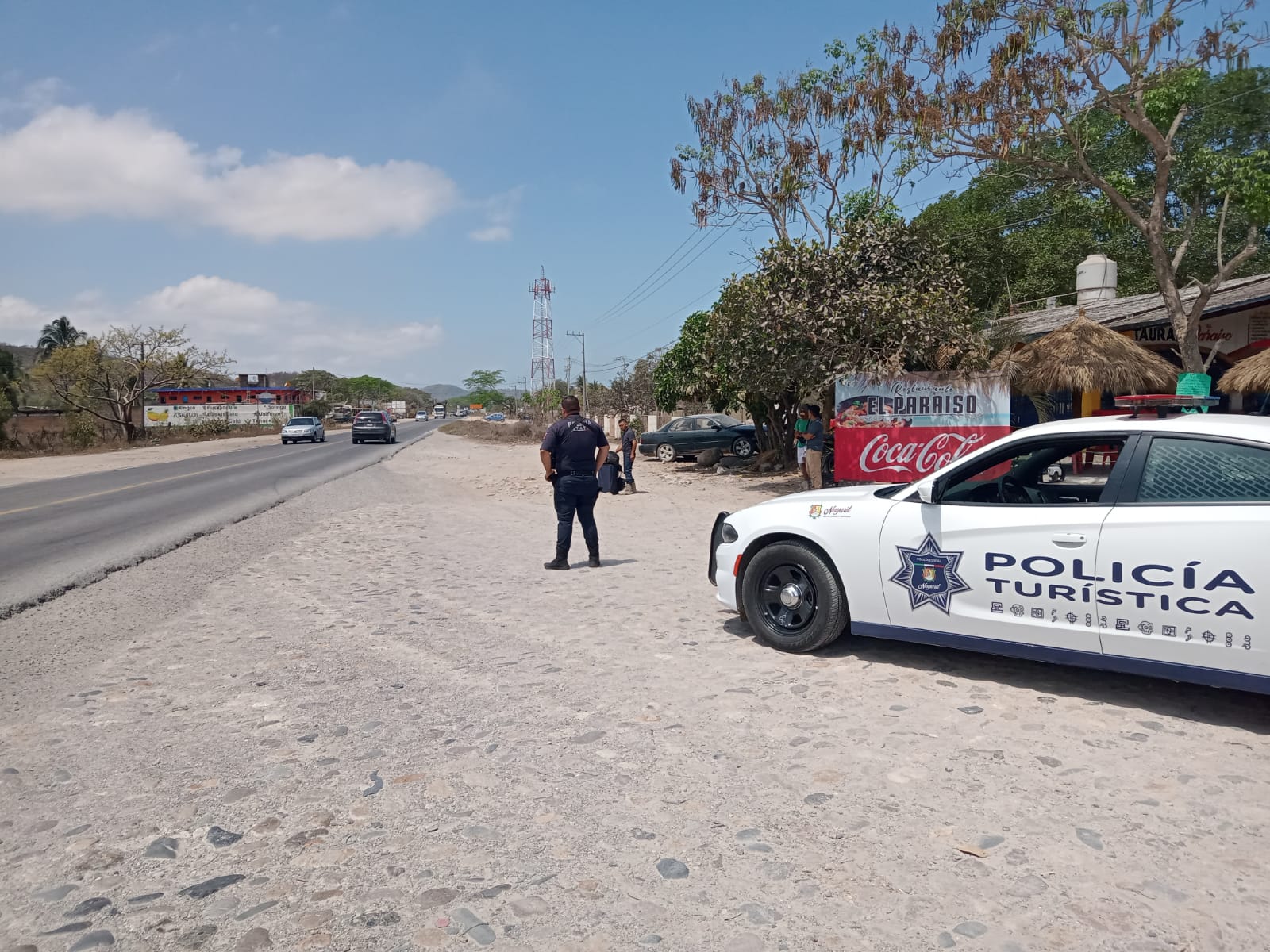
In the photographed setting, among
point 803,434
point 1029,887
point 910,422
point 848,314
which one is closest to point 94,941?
point 1029,887

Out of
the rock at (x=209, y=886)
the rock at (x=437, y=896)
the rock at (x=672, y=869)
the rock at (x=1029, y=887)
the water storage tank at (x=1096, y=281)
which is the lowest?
the rock at (x=1029, y=887)

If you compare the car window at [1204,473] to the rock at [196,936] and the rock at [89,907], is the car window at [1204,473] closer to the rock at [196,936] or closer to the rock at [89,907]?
the rock at [196,936]

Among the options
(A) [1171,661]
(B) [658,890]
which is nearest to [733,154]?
(A) [1171,661]

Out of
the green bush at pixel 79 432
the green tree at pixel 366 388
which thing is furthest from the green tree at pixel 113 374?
the green tree at pixel 366 388

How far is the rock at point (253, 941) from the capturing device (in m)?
2.60

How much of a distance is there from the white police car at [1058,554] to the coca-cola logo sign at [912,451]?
25.7ft

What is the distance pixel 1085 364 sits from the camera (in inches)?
542

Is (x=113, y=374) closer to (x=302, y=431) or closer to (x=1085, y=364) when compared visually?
(x=302, y=431)

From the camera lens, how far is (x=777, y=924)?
2709mm

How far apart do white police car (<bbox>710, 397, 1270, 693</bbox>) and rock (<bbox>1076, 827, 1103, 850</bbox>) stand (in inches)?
54.3

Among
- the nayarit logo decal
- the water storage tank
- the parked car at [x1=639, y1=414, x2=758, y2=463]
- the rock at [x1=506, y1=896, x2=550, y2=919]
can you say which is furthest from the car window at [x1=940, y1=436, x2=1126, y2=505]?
the water storage tank

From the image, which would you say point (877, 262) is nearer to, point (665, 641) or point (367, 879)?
point (665, 641)

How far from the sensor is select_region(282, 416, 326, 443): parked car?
41938 mm

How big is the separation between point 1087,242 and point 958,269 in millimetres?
21164
